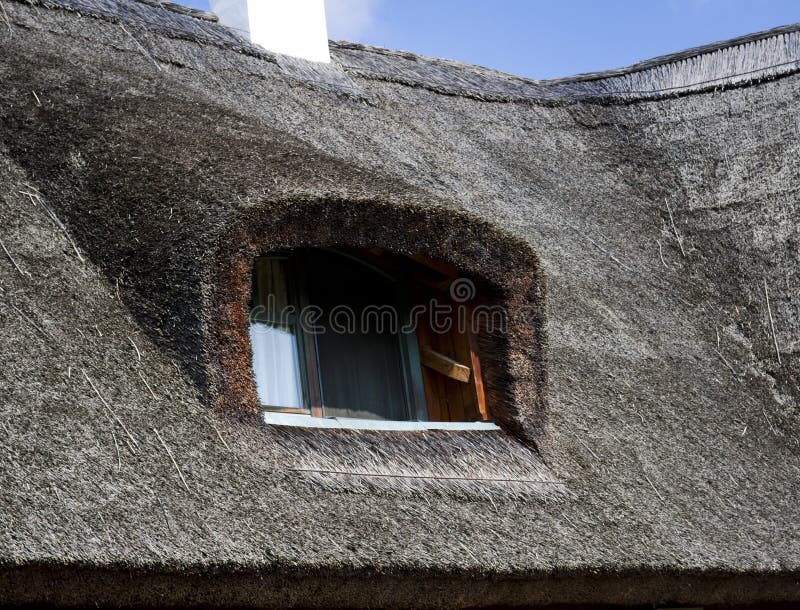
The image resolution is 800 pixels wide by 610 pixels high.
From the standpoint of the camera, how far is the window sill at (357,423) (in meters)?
4.88

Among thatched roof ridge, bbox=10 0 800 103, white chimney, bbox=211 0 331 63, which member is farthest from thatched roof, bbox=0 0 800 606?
white chimney, bbox=211 0 331 63

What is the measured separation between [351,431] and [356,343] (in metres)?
0.91

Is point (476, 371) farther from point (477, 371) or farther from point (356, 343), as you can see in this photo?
point (356, 343)

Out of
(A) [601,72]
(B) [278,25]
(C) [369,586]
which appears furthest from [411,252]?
(A) [601,72]

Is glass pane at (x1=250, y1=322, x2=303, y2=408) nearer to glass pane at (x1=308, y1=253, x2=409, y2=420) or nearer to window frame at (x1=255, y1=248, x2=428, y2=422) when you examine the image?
window frame at (x1=255, y1=248, x2=428, y2=422)

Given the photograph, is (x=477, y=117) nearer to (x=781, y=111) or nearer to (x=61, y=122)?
(x=781, y=111)

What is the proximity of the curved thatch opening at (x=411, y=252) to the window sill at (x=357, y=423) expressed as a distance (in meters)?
0.19

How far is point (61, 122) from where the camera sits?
5422mm

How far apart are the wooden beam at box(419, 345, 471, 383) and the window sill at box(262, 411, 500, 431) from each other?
1.13ft

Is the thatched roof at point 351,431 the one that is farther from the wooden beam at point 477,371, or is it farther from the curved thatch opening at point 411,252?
the wooden beam at point 477,371

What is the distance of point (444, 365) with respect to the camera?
5.84m

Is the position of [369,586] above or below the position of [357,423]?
below

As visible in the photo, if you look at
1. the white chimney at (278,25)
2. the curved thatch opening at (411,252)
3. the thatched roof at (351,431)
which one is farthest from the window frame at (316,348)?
the white chimney at (278,25)

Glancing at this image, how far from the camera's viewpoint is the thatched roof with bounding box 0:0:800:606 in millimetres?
3928
